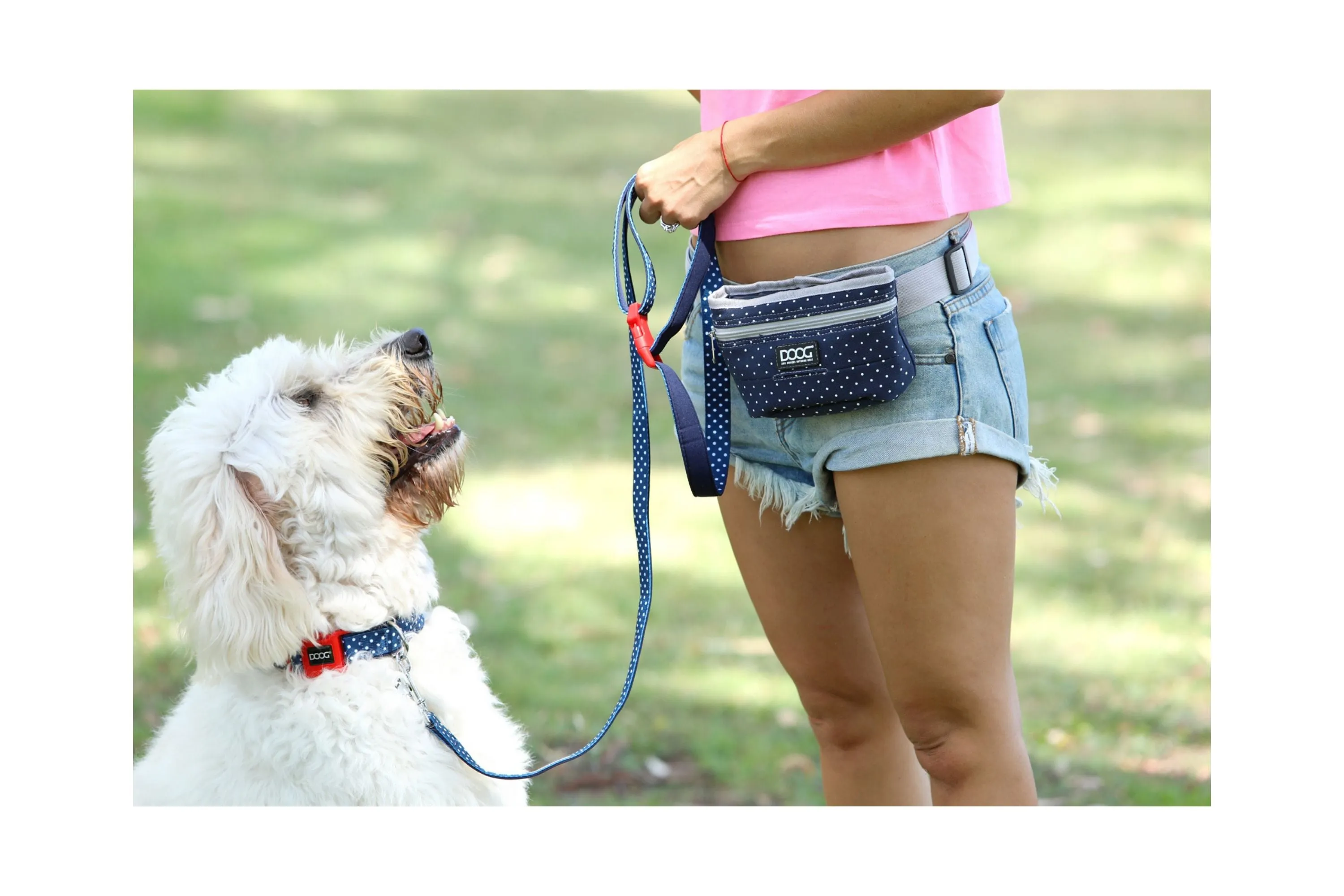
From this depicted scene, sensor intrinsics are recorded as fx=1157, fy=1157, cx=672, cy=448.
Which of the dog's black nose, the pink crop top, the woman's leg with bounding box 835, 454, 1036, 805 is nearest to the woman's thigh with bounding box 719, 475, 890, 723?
the woman's leg with bounding box 835, 454, 1036, 805

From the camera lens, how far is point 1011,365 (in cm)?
221

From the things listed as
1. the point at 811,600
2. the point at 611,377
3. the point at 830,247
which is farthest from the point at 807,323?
the point at 611,377

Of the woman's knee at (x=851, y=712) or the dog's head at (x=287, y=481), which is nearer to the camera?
the dog's head at (x=287, y=481)

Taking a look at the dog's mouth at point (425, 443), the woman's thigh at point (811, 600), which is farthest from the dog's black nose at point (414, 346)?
the woman's thigh at point (811, 600)

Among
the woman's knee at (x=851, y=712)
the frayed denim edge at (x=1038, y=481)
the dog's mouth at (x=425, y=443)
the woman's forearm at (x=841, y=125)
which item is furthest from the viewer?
the dog's mouth at (x=425, y=443)

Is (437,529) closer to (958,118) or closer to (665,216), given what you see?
(665,216)

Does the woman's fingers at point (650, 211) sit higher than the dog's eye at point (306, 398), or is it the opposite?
the woman's fingers at point (650, 211)

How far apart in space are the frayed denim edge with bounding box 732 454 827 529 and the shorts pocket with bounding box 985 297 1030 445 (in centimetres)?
41

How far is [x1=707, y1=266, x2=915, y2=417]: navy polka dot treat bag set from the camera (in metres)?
2.12

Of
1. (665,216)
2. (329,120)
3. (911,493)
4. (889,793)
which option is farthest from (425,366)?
(329,120)

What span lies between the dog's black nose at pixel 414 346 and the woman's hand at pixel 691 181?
0.82 m

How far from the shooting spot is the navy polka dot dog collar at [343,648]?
2.53 meters

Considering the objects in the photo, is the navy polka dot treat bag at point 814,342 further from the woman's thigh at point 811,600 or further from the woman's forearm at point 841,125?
the woman's thigh at point 811,600
